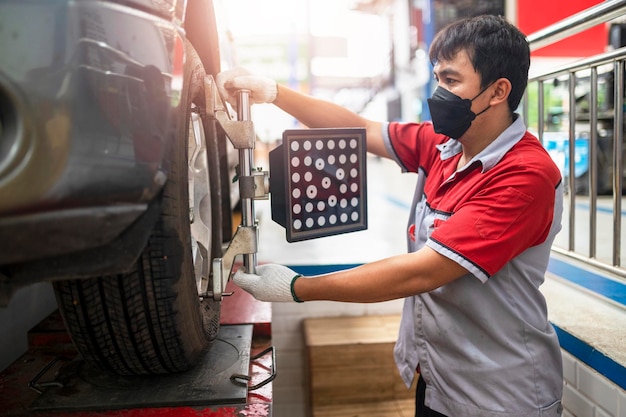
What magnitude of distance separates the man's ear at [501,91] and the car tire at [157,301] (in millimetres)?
765

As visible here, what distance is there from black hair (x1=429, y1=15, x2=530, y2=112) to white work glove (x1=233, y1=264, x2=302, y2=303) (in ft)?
2.38

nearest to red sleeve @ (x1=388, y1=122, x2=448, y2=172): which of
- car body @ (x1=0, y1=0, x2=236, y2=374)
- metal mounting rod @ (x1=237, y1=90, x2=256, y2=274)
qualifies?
metal mounting rod @ (x1=237, y1=90, x2=256, y2=274)

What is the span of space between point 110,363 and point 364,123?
1118 mm

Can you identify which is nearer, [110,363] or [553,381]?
[110,363]

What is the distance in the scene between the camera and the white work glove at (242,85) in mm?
1365

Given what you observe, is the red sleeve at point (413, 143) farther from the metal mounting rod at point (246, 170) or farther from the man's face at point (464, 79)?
the metal mounting rod at point (246, 170)

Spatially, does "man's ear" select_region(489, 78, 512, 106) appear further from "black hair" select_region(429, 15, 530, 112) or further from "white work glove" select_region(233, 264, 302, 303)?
"white work glove" select_region(233, 264, 302, 303)

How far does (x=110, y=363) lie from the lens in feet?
3.86

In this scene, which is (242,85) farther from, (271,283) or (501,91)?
(501,91)

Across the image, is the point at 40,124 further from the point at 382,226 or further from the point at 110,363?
the point at 382,226

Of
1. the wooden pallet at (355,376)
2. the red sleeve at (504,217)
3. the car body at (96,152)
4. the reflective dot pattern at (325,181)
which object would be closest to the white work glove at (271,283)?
the reflective dot pattern at (325,181)

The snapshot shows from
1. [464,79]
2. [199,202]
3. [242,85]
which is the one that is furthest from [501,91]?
[199,202]

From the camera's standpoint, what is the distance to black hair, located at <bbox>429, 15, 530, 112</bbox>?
1325 millimetres

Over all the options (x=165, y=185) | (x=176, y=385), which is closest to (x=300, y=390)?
(x=176, y=385)
